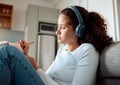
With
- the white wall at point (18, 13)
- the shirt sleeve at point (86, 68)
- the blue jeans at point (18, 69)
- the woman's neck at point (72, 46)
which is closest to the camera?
the blue jeans at point (18, 69)

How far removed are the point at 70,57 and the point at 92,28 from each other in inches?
8.8

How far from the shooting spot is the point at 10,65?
0.90 metres

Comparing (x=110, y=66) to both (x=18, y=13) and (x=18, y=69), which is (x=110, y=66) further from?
(x=18, y=13)

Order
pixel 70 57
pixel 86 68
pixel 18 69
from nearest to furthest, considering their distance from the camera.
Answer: pixel 18 69
pixel 86 68
pixel 70 57

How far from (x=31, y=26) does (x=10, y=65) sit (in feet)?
8.31

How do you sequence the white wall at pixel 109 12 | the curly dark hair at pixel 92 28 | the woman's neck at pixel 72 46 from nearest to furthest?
the curly dark hair at pixel 92 28 → the woman's neck at pixel 72 46 → the white wall at pixel 109 12

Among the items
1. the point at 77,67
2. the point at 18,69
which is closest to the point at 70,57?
the point at 77,67

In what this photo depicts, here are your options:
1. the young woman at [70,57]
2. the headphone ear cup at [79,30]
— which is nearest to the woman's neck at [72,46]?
the young woman at [70,57]

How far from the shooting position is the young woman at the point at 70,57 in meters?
0.91

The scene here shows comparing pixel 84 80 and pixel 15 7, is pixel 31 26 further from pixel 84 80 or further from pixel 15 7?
pixel 84 80

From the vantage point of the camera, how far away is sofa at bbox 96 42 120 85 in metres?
0.92

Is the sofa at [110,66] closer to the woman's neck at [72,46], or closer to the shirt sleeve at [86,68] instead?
the shirt sleeve at [86,68]

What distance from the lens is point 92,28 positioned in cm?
120

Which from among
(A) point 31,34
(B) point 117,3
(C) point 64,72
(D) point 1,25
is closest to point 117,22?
(B) point 117,3
